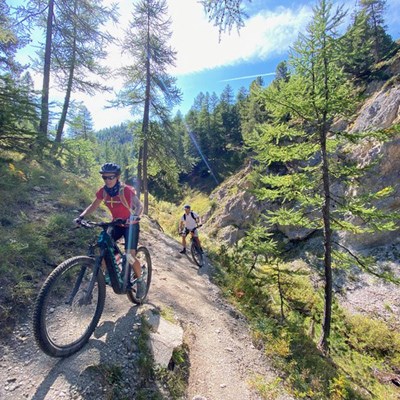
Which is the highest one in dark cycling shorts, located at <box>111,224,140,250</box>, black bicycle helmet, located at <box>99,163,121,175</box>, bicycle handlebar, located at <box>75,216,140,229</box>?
black bicycle helmet, located at <box>99,163,121,175</box>

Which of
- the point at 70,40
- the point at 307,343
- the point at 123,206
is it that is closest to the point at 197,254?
the point at 307,343

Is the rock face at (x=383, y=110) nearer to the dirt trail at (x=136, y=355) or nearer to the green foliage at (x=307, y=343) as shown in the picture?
the green foliage at (x=307, y=343)

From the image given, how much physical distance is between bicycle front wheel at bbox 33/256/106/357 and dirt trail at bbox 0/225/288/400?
23 cm

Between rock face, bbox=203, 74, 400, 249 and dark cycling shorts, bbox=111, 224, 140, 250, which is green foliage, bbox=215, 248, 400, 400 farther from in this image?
rock face, bbox=203, 74, 400, 249

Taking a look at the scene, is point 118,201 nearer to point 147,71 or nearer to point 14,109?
point 14,109

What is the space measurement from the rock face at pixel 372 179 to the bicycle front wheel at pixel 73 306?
10.3 m

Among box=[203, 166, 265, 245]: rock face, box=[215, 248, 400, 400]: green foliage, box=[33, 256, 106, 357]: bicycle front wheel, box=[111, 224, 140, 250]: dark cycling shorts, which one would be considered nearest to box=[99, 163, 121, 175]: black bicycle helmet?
box=[111, 224, 140, 250]: dark cycling shorts

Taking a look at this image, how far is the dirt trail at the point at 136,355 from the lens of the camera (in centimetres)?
332

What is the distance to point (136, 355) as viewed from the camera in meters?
4.14

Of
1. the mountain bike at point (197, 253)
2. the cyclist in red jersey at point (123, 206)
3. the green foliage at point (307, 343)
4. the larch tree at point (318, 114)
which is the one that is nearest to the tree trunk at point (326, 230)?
the larch tree at point (318, 114)

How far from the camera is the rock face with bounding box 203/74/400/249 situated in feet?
59.4

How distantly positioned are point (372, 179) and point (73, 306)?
22.0 meters

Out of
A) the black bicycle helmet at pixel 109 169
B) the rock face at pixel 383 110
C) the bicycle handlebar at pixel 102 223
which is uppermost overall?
the rock face at pixel 383 110

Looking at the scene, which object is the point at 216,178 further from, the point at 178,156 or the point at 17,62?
the point at 17,62
